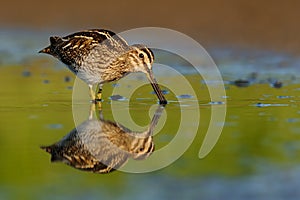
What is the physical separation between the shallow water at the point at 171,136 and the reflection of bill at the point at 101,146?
13 cm

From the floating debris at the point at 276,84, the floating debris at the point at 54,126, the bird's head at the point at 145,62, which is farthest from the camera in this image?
the floating debris at the point at 276,84

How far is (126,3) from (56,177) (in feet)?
43.7

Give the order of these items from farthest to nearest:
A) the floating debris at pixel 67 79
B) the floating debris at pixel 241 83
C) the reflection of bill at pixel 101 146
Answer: the floating debris at pixel 67 79 → the floating debris at pixel 241 83 → the reflection of bill at pixel 101 146

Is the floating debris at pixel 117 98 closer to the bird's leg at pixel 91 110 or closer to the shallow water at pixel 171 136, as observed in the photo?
the shallow water at pixel 171 136

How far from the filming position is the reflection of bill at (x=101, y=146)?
296 inches

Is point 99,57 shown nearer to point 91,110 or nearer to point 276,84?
point 91,110

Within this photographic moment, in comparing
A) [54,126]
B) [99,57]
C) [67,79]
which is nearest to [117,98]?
[99,57]

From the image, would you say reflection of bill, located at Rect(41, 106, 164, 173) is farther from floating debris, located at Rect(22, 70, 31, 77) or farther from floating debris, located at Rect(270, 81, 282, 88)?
floating debris, located at Rect(22, 70, 31, 77)

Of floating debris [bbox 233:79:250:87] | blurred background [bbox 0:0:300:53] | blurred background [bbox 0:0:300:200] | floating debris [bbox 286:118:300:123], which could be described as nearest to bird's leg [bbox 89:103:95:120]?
blurred background [bbox 0:0:300:200]

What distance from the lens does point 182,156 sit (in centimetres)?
766

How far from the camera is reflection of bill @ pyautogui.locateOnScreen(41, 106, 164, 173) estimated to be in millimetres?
7527

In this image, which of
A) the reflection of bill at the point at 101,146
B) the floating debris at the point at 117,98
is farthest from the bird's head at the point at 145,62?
the reflection of bill at the point at 101,146

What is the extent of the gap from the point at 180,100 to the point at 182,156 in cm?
333

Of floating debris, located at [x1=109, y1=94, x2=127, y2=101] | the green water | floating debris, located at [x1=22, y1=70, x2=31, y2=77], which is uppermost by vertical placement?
floating debris, located at [x1=22, y1=70, x2=31, y2=77]
